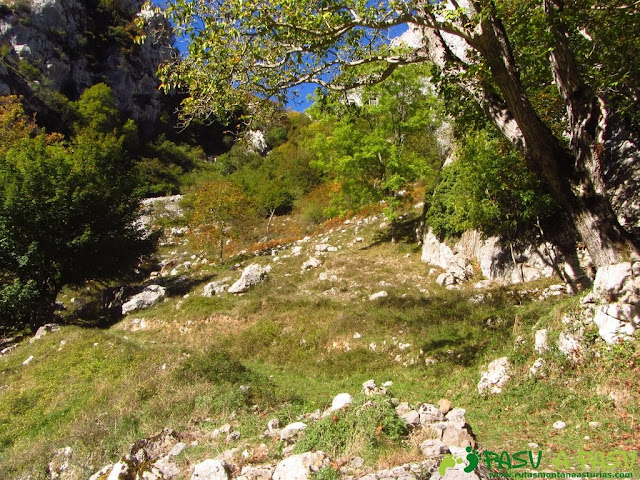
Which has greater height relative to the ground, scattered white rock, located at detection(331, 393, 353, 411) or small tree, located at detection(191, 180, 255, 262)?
small tree, located at detection(191, 180, 255, 262)

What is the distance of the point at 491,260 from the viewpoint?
14297 mm

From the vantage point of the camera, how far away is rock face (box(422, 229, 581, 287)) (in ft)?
40.3

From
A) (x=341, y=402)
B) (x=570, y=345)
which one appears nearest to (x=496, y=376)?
(x=570, y=345)

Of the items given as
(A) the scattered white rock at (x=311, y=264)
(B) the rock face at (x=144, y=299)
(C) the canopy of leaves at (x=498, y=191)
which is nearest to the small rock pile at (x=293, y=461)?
(C) the canopy of leaves at (x=498, y=191)

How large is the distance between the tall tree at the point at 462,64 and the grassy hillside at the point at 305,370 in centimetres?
220

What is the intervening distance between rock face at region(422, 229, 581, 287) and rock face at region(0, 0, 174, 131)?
3670 centimetres

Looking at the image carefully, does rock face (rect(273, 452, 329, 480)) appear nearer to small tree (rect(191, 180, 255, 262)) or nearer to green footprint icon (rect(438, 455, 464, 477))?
green footprint icon (rect(438, 455, 464, 477))

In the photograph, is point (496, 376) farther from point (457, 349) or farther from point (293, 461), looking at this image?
point (293, 461)

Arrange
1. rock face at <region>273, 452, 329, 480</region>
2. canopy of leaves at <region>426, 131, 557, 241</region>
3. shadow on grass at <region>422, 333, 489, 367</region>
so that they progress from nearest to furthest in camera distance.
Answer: rock face at <region>273, 452, 329, 480</region>
shadow on grass at <region>422, 333, 489, 367</region>
canopy of leaves at <region>426, 131, 557, 241</region>

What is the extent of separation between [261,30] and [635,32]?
6971mm

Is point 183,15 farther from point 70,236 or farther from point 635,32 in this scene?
point 70,236

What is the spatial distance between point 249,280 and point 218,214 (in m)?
10.1

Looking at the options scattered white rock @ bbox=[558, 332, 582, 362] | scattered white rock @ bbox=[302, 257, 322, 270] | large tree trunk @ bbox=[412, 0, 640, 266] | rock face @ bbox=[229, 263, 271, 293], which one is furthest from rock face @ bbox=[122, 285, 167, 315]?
scattered white rock @ bbox=[558, 332, 582, 362]

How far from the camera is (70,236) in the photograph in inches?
744
